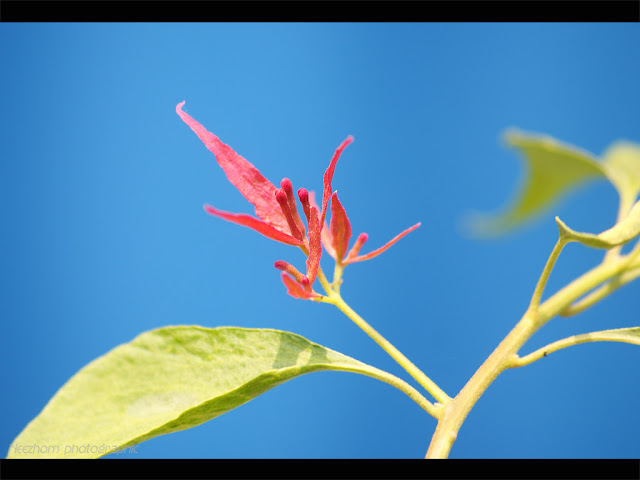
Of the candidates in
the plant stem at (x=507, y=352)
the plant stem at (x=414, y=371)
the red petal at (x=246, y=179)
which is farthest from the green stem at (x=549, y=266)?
the red petal at (x=246, y=179)

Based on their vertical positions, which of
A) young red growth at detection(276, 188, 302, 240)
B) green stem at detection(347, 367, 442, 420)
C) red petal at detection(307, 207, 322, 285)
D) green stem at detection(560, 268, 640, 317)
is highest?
young red growth at detection(276, 188, 302, 240)

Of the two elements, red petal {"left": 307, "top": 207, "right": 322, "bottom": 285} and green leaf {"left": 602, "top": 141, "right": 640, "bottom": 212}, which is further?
green leaf {"left": 602, "top": 141, "right": 640, "bottom": 212}

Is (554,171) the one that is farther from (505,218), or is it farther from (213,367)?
(213,367)

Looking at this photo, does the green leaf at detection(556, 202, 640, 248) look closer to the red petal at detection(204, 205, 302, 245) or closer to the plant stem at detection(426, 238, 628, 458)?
the plant stem at detection(426, 238, 628, 458)

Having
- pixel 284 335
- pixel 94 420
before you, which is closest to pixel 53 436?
pixel 94 420

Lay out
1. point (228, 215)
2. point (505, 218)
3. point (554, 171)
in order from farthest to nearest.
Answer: point (505, 218)
point (554, 171)
point (228, 215)

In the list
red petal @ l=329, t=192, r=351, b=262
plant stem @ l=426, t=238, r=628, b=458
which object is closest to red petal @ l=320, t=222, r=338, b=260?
red petal @ l=329, t=192, r=351, b=262

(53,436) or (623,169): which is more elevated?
(623,169)

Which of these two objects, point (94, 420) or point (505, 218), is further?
point (505, 218)
